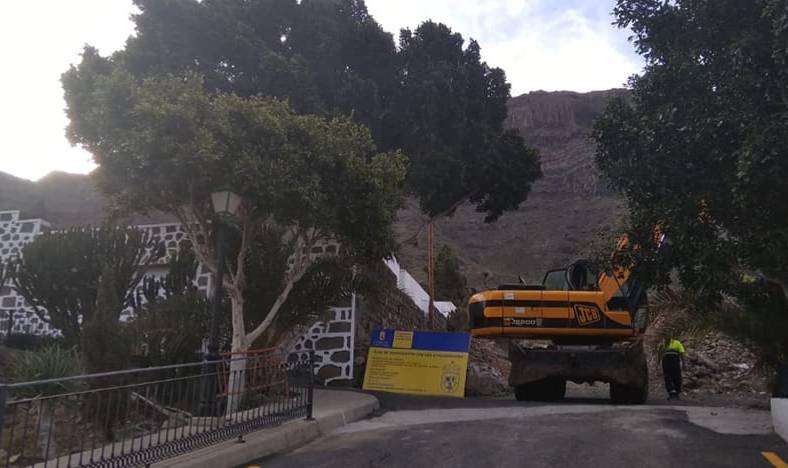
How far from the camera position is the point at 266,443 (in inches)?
312

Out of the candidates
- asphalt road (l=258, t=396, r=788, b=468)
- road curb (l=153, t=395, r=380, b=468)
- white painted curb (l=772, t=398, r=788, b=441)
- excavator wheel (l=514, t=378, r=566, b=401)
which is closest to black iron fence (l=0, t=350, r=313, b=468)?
road curb (l=153, t=395, r=380, b=468)

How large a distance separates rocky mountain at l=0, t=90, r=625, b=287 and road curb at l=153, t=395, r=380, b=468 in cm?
3750

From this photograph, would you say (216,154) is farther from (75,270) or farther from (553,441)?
(75,270)

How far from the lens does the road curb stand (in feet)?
22.4

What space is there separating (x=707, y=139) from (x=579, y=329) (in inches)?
253

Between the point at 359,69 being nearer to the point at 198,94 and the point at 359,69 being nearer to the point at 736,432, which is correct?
the point at 198,94

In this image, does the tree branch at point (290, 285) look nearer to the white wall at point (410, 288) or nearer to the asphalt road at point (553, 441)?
the asphalt road at point (553, 441)

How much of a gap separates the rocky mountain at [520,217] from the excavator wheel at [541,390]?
32.4 metres

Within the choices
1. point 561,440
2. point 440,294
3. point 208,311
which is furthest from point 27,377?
point 440,294

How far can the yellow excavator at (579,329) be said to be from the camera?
13.8m

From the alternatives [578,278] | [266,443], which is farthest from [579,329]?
[266,443]

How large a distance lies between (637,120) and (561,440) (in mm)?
4128

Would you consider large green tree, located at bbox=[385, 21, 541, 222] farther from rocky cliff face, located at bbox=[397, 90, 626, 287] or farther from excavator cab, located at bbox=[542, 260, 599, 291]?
rocky cliff face, located at bbox=[397, 90, 626, 287]

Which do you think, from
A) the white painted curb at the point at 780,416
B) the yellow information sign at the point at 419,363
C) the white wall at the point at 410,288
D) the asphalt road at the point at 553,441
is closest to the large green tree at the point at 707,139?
the white painted curb at the point at 780,416
